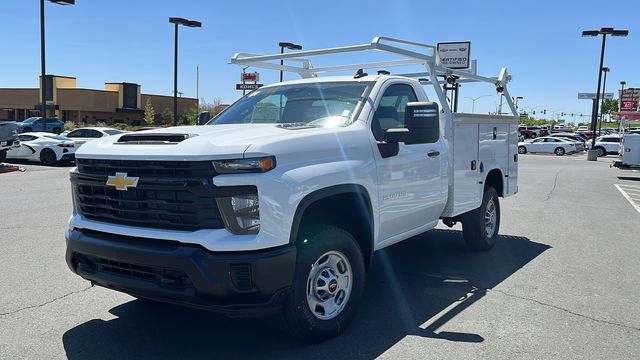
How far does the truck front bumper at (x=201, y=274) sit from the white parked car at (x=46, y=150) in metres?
18.9

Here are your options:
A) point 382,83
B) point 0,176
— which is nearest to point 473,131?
point 382,83

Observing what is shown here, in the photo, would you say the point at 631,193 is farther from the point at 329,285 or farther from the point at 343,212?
the point at 329,285

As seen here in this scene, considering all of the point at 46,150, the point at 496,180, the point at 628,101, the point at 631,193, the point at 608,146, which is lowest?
the point at 631,193

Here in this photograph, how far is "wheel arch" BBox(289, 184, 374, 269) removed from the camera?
397 cm

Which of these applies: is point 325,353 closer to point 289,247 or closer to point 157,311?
point 289,247

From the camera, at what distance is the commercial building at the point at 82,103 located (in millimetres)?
67438

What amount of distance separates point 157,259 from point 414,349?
1981mm

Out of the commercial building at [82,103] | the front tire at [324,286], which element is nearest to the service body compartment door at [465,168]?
the front tire at [324,286]

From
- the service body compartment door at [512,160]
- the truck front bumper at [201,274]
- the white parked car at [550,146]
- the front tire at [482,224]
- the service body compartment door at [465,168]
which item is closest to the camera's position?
the truck front bumper at [201,274]

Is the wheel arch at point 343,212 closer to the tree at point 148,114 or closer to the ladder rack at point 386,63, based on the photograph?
the ladder rack at point 386,63

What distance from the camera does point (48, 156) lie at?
21.1 m

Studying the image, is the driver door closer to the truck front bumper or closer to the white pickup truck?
the white pickup truck

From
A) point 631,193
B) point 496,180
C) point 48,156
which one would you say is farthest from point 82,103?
point 496,180

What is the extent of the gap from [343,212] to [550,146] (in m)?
42.3
